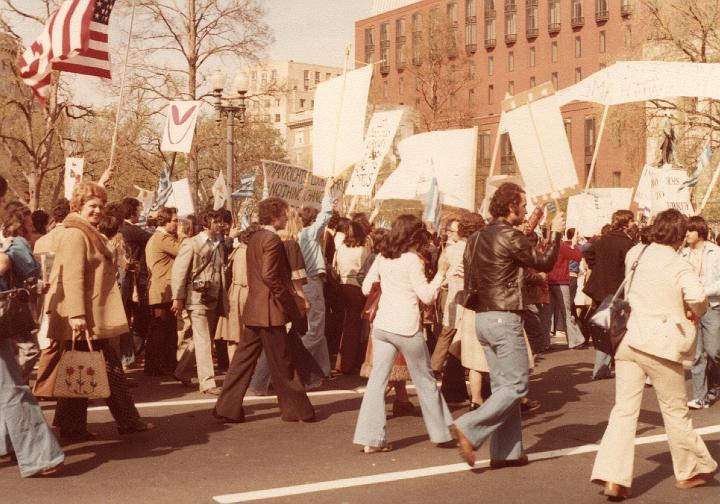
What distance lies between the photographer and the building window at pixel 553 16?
84.1 m

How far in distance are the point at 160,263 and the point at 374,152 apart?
5014 mm

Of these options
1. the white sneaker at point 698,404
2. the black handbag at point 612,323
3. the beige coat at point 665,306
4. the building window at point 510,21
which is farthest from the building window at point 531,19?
the beige coat at point 665,306

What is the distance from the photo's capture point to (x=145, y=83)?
30734 millimetres

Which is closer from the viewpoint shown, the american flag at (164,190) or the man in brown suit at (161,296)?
the man in brown suit at (161,296)

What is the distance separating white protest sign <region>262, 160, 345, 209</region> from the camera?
13.2 meters

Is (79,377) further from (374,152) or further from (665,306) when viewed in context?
(374,152)

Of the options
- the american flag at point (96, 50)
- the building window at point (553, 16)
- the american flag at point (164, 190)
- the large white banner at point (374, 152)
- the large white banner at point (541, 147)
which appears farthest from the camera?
the building window at point (553, 16)

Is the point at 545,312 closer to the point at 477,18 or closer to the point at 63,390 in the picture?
the point at 63,390

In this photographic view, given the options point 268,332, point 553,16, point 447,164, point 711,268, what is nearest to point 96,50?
point 268,332

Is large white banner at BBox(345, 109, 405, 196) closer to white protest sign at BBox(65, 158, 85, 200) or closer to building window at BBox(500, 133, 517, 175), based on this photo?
white protest sign at BBox(65, 158, 85, 200)

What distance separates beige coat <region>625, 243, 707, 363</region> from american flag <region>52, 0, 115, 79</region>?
819cm

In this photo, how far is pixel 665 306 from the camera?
6332 mm

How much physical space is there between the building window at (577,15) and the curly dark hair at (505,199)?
7849 cm

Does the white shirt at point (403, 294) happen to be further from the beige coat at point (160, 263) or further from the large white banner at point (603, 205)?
the large white banner at point (603, 205)
